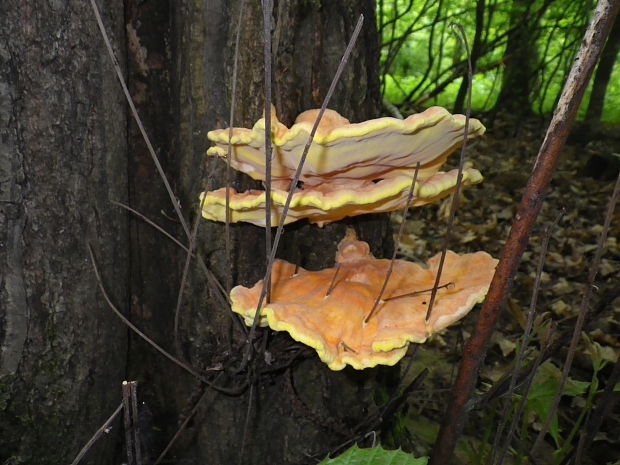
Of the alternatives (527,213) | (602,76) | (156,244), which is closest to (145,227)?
(156,244)

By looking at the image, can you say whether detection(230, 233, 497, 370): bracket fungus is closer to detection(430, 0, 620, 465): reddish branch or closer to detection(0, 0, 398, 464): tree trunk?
detection(430, 0, 620, 465): reddish branch

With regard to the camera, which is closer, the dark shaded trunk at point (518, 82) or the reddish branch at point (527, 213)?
the reddish branch at point (527, 213)

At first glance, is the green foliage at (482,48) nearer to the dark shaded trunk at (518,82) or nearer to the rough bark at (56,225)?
the dark shaded trunk at (518,82)

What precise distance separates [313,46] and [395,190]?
0.78 meters

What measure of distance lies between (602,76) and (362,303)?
403 inches

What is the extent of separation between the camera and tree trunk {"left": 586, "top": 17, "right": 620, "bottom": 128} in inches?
346

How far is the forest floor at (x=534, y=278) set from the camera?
2.77 meters

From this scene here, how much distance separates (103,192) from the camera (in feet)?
6.34

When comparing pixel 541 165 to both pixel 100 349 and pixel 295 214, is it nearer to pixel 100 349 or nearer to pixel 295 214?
pixel 295 214

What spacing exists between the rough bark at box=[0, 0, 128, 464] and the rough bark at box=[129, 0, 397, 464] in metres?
0.19

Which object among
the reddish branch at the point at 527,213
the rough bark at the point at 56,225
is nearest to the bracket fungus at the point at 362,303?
the reddish branch at the point at 527,213

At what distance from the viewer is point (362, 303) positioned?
5.38 ft

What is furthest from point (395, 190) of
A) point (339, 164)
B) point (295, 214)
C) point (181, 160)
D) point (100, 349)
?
point (100, 349)

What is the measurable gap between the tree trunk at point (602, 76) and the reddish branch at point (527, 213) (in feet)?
30.9
